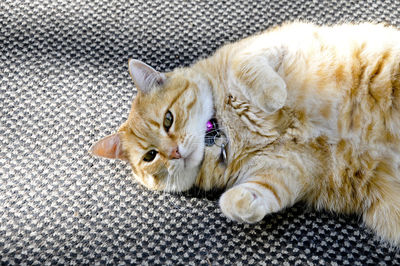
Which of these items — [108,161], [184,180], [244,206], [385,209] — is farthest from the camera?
[108,161]

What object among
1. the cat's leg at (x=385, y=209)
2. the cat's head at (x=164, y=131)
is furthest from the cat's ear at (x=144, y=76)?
the cat's leg at (x=385, y=209)

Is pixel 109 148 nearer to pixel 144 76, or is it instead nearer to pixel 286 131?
pixel 144 76

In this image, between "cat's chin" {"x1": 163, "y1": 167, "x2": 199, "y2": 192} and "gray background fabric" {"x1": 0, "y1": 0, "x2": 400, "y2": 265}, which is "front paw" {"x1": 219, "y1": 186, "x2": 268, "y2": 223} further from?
"cat's chin" {"x1": 163, "y1": 167, "x2": 199, "y2": 192}

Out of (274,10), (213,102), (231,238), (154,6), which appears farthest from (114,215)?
(274,10)

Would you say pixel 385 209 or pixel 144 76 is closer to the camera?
pixel 385 209

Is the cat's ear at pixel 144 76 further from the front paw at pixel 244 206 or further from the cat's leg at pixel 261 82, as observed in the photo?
the front paw at pixel 244 206

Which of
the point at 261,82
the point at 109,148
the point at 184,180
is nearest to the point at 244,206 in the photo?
the point at 184,180

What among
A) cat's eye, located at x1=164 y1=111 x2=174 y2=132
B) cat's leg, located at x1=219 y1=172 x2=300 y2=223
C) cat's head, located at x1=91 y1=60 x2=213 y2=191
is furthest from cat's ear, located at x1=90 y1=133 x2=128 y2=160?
cat's leg, located at x1=219 y1=172 x2=300 y2=223
